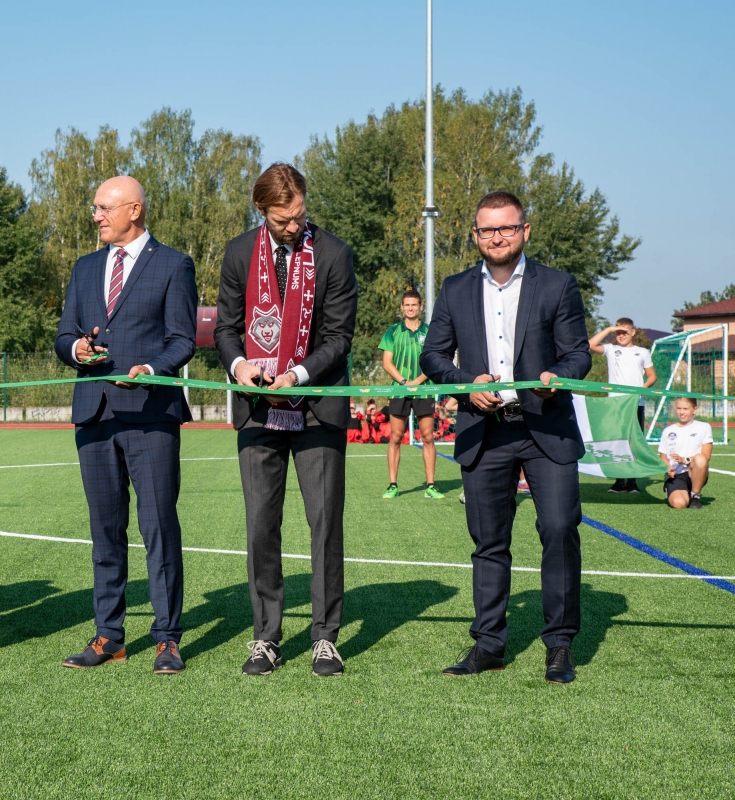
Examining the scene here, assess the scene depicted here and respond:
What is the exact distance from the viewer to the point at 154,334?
3957mm

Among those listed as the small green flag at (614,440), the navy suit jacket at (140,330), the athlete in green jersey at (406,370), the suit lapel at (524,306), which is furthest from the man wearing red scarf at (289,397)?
the small green flag at (614,440)

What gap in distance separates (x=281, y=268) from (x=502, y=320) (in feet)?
3.12

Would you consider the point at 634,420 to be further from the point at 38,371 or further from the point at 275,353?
the point at 38,371

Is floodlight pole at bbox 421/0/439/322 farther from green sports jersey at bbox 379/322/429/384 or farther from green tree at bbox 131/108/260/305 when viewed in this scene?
green tree at bbox 131/108/260/305

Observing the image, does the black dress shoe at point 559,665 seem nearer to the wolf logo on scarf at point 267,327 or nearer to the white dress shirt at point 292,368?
the white dress shirt at point 292,368

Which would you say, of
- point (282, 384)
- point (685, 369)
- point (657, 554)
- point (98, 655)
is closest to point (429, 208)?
point (685, 369)

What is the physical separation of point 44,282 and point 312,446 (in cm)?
4519

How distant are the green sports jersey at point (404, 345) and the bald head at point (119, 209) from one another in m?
5.52

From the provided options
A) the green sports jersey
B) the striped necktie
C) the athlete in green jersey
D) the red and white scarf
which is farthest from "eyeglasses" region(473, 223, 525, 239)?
the green sports jersey

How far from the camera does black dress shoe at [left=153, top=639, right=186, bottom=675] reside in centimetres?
373

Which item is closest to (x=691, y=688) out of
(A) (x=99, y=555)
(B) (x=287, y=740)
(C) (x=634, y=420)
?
(B) (x=287, y=740)

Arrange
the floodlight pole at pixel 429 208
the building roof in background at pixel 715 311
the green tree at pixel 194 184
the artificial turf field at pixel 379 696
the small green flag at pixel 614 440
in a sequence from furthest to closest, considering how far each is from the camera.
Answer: the building roof in background at pixel 715 311 < the green tree at pixel 194 184 < the floodlight pole at pixel 429 208 < the small green flag at pixel 614 440 < the artificial turf field at pixel 379 696

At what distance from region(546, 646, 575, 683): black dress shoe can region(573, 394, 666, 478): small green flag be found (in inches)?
217

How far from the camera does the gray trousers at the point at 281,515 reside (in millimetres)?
3883
